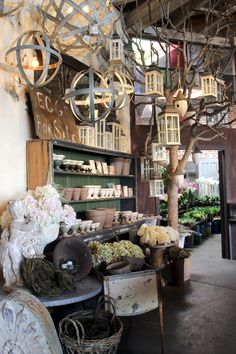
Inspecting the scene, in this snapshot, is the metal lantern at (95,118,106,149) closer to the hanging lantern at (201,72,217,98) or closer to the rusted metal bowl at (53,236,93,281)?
the hanging lantern at (201,72,217,98)

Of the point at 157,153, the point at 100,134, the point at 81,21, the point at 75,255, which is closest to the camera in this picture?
the point at 75,255

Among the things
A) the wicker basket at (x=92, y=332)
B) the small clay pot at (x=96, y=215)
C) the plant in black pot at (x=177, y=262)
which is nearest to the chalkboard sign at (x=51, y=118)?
the small clay pot at (x=96, y=215)

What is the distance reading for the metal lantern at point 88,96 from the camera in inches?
114

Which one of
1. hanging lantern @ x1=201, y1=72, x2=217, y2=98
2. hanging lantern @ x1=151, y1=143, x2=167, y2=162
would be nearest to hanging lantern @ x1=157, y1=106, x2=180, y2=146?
hanging lantern @ x1=201, y1=72, x2=217, y2=98

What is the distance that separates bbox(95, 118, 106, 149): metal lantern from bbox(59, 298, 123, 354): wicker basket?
2.37 meters

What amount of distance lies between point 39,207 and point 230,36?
533cm

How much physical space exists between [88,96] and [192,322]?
256 centimetres

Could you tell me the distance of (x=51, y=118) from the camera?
3.65 m

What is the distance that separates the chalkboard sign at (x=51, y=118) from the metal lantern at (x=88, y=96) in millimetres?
194

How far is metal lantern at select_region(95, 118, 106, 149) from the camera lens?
4.44 meters

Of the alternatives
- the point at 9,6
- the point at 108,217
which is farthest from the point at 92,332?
the point at 9,6

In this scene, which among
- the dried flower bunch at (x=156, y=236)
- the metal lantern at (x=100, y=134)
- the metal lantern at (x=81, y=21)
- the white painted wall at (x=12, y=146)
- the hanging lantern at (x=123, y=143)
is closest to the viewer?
the metal lantern at (x=81, y=21)

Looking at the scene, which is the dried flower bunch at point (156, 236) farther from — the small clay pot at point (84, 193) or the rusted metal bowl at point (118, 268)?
the rusted metal bowl at point (118, 268)

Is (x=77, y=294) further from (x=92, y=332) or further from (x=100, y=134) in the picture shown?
(x=100, y=134)
